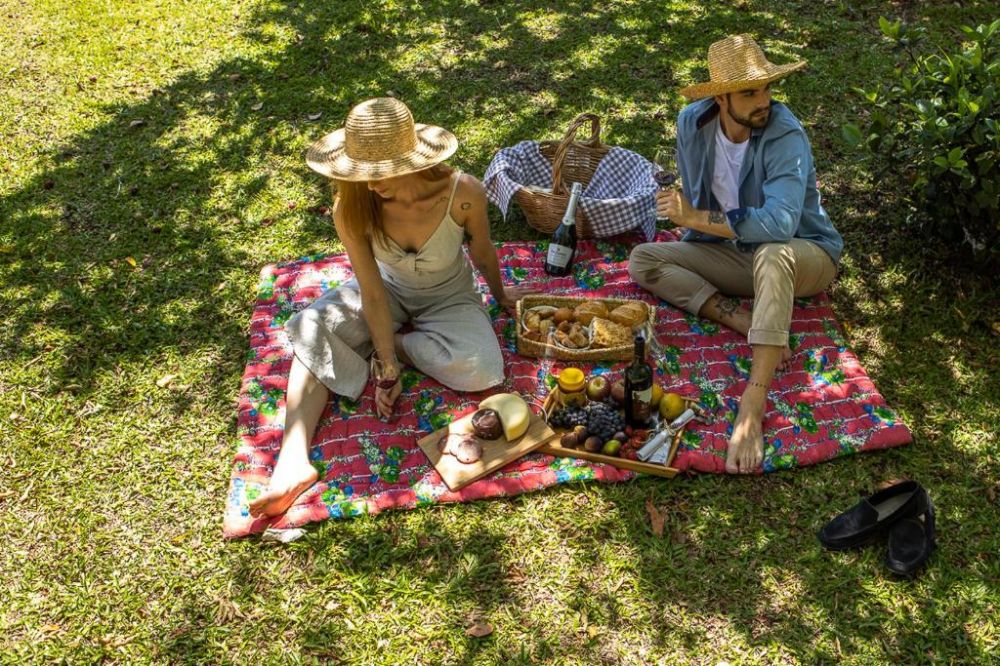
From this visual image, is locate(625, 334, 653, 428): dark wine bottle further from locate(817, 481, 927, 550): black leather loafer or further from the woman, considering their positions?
locate(817, 481, 927, 550): black leather loafer

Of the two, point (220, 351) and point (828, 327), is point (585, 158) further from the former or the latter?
point (220, 351)

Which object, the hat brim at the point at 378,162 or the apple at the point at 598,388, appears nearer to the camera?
the hat brim at the point at 378,162

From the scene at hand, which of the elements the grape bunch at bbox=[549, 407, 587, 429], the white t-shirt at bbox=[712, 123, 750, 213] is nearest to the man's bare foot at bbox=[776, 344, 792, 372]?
the white t-shirt at bbox=[712, 123, 750, 213]

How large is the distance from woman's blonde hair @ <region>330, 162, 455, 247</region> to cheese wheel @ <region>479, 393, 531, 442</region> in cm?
110

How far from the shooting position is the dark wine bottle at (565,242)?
17.6ft

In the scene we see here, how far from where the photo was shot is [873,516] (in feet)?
12.2

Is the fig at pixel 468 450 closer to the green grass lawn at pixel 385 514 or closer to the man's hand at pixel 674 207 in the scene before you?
the green grass lawn at pixel 385 514

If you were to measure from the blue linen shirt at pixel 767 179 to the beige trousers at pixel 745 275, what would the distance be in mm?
100

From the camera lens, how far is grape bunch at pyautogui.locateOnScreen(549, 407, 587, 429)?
169 inches

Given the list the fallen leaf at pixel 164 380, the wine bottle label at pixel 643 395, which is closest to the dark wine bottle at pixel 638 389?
the wine bottle label at pixel 643 395

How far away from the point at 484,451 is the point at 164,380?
2120mm

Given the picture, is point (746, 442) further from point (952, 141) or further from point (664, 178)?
point (952, 141)

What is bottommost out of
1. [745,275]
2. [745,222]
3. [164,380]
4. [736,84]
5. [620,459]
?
[164,380]

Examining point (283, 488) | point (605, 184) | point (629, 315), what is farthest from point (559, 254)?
point (283, 488)
